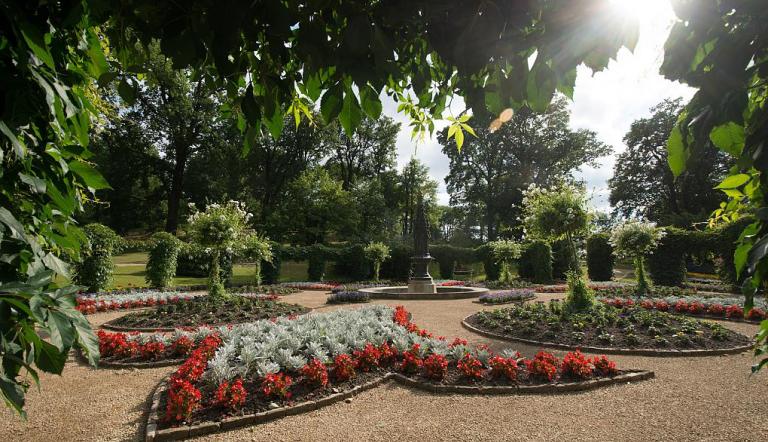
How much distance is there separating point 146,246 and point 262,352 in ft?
58.2

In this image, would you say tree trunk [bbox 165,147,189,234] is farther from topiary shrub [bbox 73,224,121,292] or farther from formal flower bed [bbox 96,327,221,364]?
formal flower bed [bbox 96,327,221,364]

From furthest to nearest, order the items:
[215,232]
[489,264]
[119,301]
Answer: [489,264], [119,301], [215,232]

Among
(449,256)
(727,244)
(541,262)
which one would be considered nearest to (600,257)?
(541,262)

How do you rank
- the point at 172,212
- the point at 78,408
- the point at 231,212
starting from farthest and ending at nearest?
the point at 172,212, the point at 231,212, the point at 78,408

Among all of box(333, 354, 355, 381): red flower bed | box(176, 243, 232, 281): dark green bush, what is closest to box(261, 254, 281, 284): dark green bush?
box(176, 243, 232, 281): dark green bush

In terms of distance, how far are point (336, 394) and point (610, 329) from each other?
5.85m

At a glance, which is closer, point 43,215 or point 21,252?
point 21,252

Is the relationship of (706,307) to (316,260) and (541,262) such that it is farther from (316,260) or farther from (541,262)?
(316,260)

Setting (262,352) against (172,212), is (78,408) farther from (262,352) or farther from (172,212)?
(172,212)

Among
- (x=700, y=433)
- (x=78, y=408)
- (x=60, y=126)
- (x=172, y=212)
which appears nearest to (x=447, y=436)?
(x=700, y=433)

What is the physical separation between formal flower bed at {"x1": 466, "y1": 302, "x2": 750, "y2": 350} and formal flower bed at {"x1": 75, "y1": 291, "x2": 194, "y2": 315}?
8856mm

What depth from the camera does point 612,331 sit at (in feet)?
24.6

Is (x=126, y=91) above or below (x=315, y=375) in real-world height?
above

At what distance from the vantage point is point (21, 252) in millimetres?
1355
